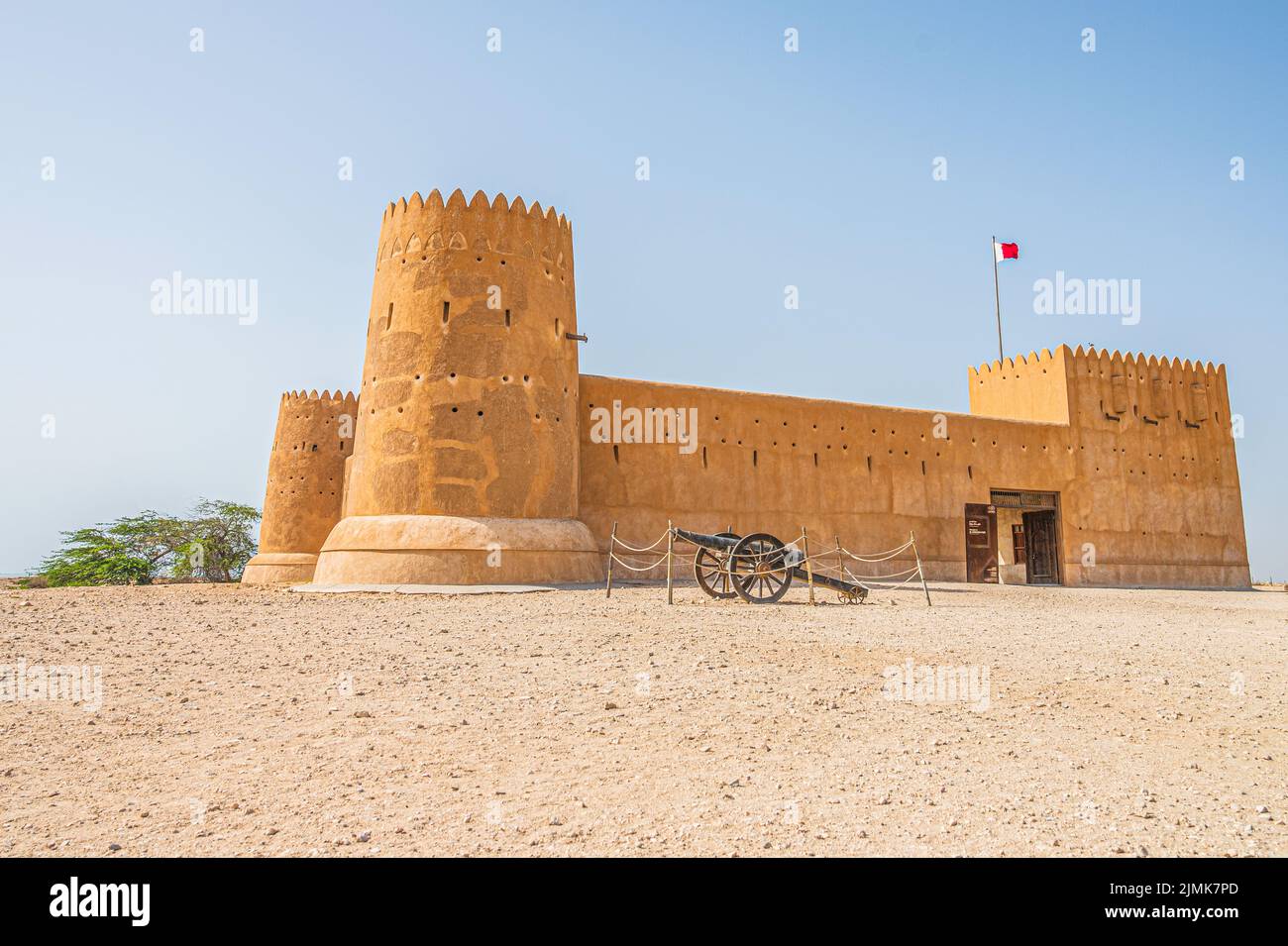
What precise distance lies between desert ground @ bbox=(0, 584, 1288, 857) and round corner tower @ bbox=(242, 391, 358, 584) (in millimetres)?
10715

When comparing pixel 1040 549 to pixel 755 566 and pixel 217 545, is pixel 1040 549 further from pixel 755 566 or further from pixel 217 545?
pixel 217 545

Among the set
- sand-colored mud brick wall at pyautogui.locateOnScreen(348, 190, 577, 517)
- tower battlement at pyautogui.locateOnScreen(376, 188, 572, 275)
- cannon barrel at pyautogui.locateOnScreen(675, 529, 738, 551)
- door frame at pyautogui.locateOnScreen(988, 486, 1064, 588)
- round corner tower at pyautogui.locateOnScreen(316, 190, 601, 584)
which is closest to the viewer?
cannon barrel at pyautogui.locateOnScreen(675, 529, 738, 551)

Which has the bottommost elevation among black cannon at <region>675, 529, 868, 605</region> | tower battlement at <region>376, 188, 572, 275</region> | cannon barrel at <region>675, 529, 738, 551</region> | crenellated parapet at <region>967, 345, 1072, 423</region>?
black cannon at <region>675, 529, 868, 605</region>

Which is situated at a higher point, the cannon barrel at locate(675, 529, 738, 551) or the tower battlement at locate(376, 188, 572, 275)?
the tower battlement at locate(376, 188, 572, 275)

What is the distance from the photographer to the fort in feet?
45.1

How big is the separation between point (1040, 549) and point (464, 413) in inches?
639

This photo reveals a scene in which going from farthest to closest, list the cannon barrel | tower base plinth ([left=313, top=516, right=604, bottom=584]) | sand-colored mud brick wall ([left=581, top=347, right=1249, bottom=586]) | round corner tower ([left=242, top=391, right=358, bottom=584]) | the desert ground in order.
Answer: round corner tower ([left=242, top=391, right=358, bottom=584]) < sand-colored mud brick wall ([left=581, top=347, right=1249, bottom=586]) < tower base plinth ([left=313, top=516, right=604, bottom=584]) < the cannon barrel < the desert ground

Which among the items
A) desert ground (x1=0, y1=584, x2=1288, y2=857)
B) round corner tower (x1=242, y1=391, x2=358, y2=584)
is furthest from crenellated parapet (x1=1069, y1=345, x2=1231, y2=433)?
round corner tower (x1=242, y1=391, x2=358, y2=584)

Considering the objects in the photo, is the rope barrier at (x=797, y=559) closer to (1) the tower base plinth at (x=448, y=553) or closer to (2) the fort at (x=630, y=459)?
(2) the fort at (x=630, y=459)

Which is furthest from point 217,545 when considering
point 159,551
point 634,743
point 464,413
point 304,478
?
point 634,743

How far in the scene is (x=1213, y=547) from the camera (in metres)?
23.0

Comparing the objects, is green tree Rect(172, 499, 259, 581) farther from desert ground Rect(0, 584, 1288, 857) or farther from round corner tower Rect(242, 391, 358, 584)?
desert ground Rect(0, 584, 1288, 857)

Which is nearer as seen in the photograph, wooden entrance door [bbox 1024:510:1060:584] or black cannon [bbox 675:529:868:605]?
black cannon [bbox 675:529:868:605]

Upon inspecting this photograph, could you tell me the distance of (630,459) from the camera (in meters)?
16.7
